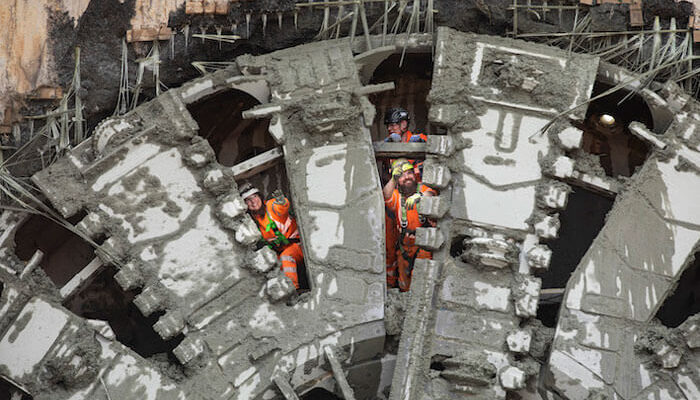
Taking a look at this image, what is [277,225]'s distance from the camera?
9641mm

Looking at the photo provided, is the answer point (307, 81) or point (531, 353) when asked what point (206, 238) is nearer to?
point (307, 81)

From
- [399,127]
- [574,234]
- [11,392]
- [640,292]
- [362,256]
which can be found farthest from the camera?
[574,234]

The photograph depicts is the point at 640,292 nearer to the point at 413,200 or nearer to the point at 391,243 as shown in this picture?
the point at 413,200

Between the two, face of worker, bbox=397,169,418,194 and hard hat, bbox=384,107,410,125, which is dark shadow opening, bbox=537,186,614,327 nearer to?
face of worker, bbox=397,169,418,194

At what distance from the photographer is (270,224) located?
9.65 metres

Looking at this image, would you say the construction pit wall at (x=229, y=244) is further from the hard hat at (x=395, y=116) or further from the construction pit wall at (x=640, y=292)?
the construction pit wall at (x=640, y=292)

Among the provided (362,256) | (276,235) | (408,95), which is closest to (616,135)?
(408,95)

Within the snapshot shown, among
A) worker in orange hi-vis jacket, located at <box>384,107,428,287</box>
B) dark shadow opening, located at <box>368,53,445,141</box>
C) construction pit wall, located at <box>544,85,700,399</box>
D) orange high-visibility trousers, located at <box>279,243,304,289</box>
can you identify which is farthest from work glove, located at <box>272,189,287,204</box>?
construction pit wall, located at <box>544,85,700,399</box>

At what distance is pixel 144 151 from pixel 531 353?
376 cm

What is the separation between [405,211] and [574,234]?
99.6 inches

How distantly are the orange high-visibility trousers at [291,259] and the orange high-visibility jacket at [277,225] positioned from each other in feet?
0.29

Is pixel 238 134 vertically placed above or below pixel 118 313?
above

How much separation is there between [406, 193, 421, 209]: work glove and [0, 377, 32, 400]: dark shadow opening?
3.73 metres

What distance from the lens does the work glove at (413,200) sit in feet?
31.3
